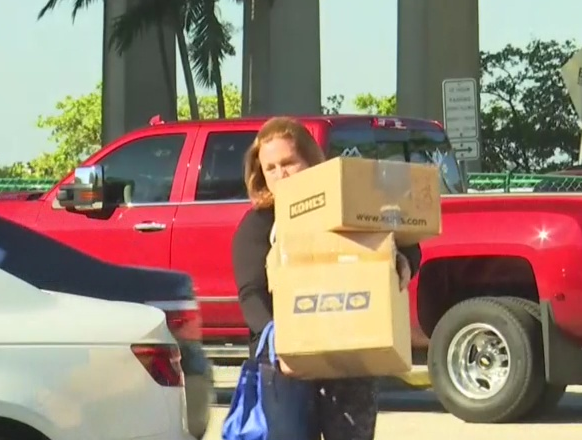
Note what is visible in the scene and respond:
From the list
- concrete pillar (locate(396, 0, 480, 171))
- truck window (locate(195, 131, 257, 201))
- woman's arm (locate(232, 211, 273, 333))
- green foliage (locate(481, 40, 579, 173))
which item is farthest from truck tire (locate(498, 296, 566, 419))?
green foliage (locate(481, 40, 579, 173))

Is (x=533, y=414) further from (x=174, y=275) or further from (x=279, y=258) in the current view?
(x=279, y=258)

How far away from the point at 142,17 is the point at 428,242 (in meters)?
23.3

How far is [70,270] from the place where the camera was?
567cm

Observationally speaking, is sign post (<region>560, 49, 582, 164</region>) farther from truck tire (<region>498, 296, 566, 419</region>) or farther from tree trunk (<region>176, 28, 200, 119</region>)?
tree trunk (<region>176, 28, 200, 119</region>)

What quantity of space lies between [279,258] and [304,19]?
84.0 feet

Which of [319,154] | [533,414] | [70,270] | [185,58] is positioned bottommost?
[533,414]

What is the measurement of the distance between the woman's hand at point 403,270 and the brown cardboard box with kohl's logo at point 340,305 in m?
0.04

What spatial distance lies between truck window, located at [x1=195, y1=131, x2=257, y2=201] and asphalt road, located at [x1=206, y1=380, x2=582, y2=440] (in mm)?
1615

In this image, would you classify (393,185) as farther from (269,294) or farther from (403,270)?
(269,294)

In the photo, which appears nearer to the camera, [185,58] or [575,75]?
[575,75]

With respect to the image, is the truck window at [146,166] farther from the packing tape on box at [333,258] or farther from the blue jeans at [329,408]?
the packing tape on box at [333,258]

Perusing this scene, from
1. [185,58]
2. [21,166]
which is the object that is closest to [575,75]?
[185,58]

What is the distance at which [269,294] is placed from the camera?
16.5 ft

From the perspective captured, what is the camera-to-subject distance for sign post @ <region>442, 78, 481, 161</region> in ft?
49.7
